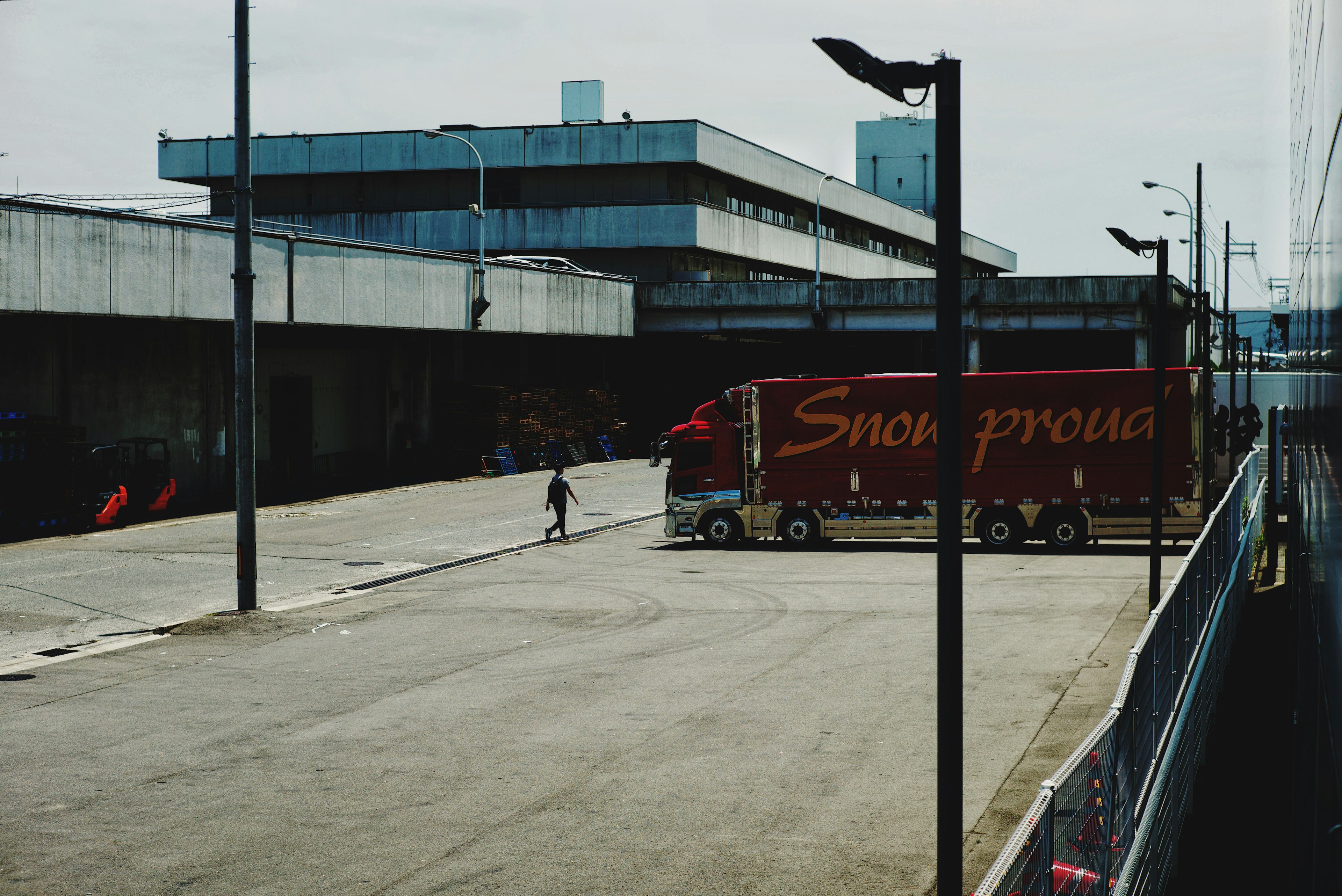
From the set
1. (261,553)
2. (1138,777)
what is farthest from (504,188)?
(1138,777)

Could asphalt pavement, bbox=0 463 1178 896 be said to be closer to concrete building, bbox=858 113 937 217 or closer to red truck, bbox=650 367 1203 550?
red truck, bbox=650 367 1203 550

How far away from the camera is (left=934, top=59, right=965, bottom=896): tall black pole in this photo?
6633 millimetres

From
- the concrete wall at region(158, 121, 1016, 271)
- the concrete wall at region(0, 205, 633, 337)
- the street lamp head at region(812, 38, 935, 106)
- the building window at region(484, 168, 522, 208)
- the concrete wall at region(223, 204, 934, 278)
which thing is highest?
the concrete wall at region(158, 121, 1016, 271)

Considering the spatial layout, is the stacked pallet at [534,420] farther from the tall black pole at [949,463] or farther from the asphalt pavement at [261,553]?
the tall black pole at [949,463]

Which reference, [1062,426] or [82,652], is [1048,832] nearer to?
[82,652]

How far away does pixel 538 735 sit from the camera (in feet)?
42.3

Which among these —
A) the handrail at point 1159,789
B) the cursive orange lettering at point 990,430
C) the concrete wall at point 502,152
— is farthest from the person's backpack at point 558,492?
the concrete wall at point 502,152

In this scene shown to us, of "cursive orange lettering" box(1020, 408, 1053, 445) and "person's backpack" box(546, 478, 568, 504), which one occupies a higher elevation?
"cursive orange lettering" box(1020, 408, 1053, 445)

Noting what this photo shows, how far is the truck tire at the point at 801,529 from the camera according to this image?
29234 millimetres

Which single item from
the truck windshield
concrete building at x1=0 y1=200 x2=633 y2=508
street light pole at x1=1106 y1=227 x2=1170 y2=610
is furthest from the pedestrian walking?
street light pole at x1=1106 y1=227 x2=1170 y2=610

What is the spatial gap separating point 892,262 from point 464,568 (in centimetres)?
6987

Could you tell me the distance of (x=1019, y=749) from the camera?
12359mm

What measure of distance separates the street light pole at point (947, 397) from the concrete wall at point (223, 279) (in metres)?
26.0

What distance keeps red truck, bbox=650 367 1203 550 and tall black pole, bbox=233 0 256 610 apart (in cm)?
1152
